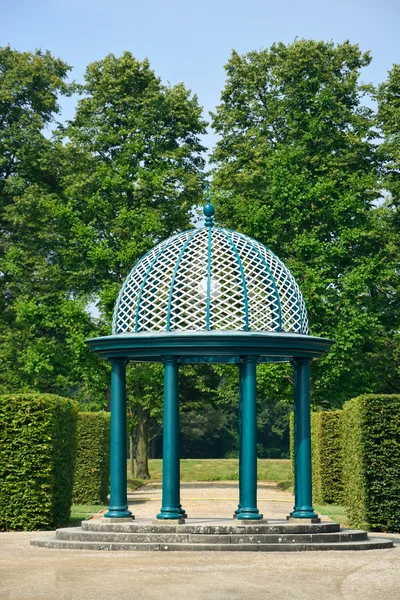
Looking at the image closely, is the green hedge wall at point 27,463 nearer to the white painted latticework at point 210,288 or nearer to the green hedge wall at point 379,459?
the white painted latticework at point 210,288

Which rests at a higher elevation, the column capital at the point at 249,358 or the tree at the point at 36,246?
the tree at the point at 36,246

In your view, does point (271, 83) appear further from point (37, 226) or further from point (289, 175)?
point (37, 226)

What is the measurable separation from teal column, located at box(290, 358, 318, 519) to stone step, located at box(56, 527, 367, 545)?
1189 millimetres

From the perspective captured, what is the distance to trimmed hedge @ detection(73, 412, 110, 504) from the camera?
92.9 feet

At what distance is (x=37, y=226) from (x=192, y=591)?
33.1m

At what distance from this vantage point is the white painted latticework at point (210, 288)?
17.8 meters

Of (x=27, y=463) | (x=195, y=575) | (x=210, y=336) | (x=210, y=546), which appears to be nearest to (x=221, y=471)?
(x=27, y=463)

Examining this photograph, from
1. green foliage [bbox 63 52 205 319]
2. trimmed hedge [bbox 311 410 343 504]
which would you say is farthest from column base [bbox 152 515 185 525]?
green foliage [bbox 63 52 205 319]

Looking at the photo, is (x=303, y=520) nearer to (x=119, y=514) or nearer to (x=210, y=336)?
(x=119, y=514)

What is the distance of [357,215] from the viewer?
40.1 metres

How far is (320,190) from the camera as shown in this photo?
37.8m

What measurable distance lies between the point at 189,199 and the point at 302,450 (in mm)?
25880

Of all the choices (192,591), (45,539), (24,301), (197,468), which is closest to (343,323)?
(24,301)

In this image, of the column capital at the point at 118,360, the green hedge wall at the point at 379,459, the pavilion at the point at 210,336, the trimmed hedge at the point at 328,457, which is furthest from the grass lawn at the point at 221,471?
the column capital at the point at 118,360
